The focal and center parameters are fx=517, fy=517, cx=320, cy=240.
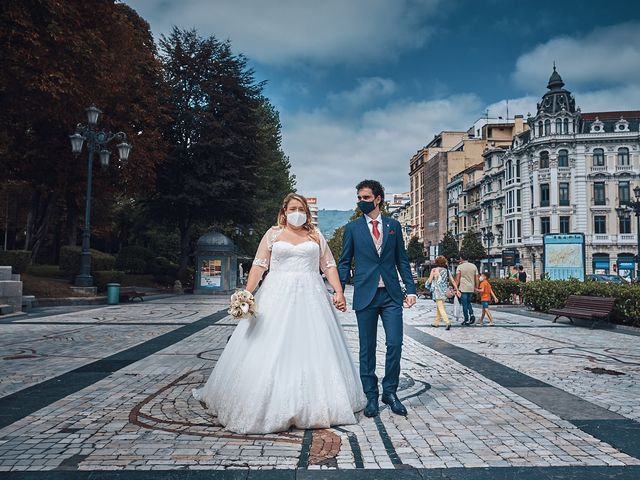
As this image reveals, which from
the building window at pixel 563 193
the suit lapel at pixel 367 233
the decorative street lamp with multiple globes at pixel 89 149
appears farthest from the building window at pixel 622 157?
the suit lapel at pixel 367 233

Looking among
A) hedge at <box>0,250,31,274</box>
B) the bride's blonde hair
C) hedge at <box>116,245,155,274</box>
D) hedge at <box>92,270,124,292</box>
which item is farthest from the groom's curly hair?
hedge at <box>116,245,155,274</box>

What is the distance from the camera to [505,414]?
4941mm

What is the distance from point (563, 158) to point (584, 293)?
45434mm

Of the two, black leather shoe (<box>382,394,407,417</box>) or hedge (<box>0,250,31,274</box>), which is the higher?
hedge (<box>0,250,31,274</box>)

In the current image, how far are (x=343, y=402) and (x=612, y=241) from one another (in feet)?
191

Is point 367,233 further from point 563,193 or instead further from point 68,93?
point 563,193

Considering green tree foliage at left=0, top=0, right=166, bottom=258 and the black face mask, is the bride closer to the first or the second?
the black face mask

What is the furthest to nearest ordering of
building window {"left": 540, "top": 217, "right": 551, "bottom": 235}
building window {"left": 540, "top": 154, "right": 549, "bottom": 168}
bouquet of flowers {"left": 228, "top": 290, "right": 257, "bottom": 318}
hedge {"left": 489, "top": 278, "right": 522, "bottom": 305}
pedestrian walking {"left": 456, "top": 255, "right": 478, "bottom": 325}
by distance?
building window {"left": 540, "top": 154, "right": 549, "bottom": 168}
building window {"left": 540, "top": 217, "right": 551, "bottom": 235}
hedge {"left": 489, "top": 278, "right": 522, "bottom": 305}
pedestrian walking {"left": 456, "top": 255, "right": 478, "bottom": 325}
bouquet of flowers {"left": 228, "top": 290, "right": 257, "bottom": 318}

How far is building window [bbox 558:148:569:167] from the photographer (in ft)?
184

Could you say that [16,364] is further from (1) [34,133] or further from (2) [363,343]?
(1) [34,133]

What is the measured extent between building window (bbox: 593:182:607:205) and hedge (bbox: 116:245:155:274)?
150 ft

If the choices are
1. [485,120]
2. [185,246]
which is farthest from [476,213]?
[185,246]

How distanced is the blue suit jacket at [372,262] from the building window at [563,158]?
189 feet

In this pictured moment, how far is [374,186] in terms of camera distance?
17.1ft
